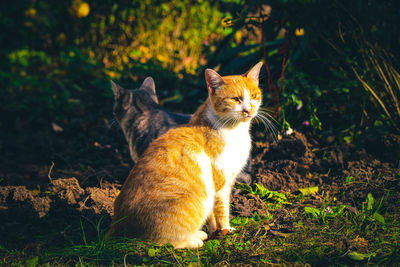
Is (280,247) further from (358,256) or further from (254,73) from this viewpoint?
(254,73)

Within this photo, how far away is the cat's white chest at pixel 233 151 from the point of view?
2566 mm

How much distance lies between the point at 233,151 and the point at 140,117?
1.54m

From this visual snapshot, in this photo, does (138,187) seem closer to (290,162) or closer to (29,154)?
(290,162)

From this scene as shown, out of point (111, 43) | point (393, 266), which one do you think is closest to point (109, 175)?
point (393, 266)

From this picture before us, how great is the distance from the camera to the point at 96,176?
3369 mm

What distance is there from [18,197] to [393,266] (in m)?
2.73

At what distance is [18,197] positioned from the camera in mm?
2799

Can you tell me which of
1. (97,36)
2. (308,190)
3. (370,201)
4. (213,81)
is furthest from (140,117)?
(97,36)

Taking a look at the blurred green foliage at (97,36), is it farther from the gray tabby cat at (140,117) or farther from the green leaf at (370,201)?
the green leaf at (370,201)

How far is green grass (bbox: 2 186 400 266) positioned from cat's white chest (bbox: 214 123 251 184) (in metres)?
0.44

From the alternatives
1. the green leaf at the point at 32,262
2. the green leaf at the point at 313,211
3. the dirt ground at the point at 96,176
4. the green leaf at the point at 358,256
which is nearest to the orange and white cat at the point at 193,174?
the dirt ground at the point at 96,176

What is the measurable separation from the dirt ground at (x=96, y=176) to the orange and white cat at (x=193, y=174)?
351 mm

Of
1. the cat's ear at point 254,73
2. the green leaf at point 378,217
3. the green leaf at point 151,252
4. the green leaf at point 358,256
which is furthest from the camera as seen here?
the cat's ear at point 254,73

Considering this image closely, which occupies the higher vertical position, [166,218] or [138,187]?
[138,187]
